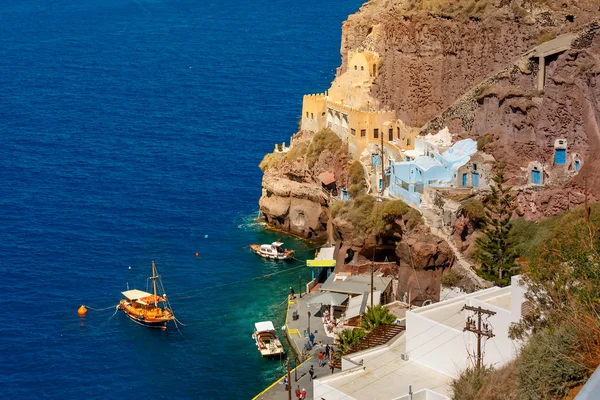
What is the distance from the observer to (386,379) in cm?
5903

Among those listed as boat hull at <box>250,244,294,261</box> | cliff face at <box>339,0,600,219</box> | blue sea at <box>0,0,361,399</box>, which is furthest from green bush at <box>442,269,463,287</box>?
boat hull at <box>250,244,294,261</box>

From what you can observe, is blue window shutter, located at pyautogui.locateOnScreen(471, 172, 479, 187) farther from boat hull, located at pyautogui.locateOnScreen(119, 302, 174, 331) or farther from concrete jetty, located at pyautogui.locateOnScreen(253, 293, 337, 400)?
boat hull, located at pyautogui.locateOnScreen(119, 302, 174, 331)

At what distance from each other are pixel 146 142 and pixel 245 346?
204ft

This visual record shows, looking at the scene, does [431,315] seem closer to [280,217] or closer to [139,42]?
[280,217]

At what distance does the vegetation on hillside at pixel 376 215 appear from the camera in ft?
279

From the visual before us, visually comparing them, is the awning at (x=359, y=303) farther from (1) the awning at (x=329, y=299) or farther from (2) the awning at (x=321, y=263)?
(2) the awning at (x=321, y=263)

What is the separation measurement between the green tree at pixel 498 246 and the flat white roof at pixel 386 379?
14.2 metres

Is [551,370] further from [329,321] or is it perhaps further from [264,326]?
[329,321]

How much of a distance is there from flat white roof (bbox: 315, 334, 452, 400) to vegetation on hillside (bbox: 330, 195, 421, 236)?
2393 centimetres

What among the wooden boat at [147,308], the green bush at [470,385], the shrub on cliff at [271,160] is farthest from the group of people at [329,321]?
the green bush at [470,385]

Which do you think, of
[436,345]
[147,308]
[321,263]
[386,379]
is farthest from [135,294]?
[436,345]

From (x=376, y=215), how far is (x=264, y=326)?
11892 millimetres

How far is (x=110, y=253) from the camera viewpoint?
102 meters

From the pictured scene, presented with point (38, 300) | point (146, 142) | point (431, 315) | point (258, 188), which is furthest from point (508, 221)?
point (146, 142)
